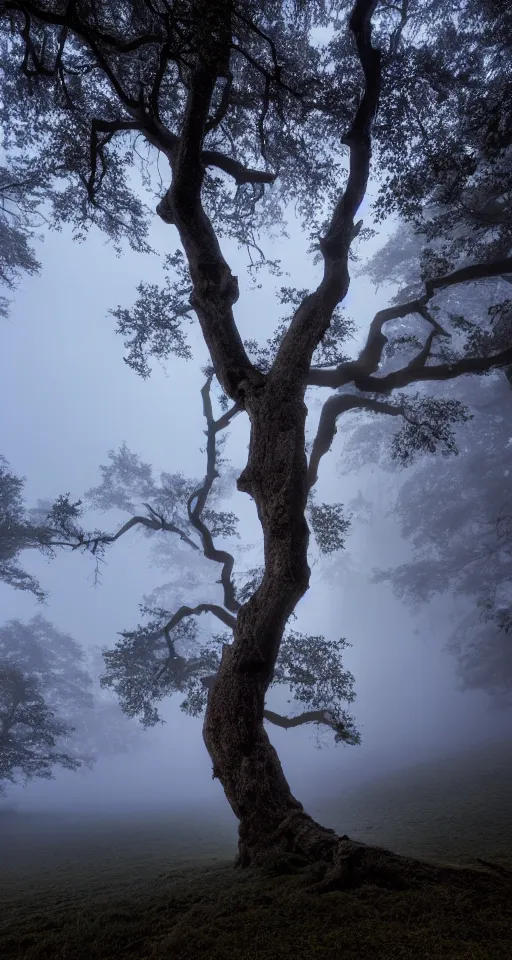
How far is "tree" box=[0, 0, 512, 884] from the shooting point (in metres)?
5.41

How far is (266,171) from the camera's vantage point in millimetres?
9555

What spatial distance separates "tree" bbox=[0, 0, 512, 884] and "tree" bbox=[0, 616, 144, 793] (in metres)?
13.4

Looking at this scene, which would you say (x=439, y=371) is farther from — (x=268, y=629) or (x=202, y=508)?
(x=202, y=508)

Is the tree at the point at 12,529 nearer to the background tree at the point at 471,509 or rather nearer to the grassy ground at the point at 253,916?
the grassy ground at the point at 253,916

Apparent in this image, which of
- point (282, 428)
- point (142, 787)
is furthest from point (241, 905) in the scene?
point (142, 787)

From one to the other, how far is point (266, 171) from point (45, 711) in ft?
90.5

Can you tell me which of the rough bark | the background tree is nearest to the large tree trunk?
the rough bark

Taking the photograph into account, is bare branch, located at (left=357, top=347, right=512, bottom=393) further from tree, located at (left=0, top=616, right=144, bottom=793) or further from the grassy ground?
tree, located at (left=0, top=616, right=144, bottom=793)

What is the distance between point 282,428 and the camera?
19.2 feet

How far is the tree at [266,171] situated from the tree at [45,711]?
528 inches

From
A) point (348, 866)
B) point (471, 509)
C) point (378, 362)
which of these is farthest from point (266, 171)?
point (471, 509)

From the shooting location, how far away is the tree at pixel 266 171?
5.41 meters

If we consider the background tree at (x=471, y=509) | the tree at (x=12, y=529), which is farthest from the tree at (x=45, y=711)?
the background tree at (x=471, y=509)

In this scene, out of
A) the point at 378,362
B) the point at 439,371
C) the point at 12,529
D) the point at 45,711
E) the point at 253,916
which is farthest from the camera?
the point at 45,711
